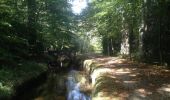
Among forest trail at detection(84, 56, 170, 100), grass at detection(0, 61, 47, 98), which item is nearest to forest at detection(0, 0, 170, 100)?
grass at detection(0, 61, 47, 98)

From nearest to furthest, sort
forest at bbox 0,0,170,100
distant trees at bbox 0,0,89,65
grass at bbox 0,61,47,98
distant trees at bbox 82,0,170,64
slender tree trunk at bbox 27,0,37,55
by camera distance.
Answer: grass at bbox 0,61,47,98
forest at bbox 0,0,170,100
distant trees at bbox 0,0,89,65
distant trees at bbox 82,0,170,64
slender tree trunk at bbox 27,0,37,55

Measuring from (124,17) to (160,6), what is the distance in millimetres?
9738

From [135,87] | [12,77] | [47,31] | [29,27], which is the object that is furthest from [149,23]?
[47,31]

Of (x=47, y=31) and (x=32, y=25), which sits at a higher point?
(x=32, y=25)

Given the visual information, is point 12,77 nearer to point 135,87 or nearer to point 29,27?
point 135,87

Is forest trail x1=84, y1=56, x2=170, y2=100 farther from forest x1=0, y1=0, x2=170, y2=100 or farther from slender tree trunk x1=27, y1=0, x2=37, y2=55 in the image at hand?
slender tree trunk x1=27, y1=0, x2=37, y2=55

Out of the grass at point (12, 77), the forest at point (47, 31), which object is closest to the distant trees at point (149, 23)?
the forest at point (47, 31)

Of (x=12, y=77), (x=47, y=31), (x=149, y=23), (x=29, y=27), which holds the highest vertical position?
(x=47, y=31)

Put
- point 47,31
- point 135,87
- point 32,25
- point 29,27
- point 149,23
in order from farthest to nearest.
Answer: point 47,31, point 32,25, point 29,27, point 149,23, point 135,87

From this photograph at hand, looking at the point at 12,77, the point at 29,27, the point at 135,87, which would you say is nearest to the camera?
the point at 135,87

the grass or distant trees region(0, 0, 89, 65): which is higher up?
distant trees region(0, 0, 89, 65)

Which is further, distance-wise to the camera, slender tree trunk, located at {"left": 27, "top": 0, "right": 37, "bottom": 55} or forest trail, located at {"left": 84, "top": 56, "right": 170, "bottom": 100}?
slender tree trunk, located at {"left": 27, "top": 0, "right": 37, "bottom": 55}

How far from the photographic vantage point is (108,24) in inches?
1340

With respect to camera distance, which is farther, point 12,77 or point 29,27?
point 29,27
